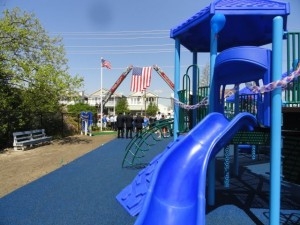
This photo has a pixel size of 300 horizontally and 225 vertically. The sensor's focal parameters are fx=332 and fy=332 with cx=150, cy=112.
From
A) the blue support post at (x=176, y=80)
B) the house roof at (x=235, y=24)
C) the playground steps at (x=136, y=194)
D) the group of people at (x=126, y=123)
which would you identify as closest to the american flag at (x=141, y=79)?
the group of people at (x=126, y=123)

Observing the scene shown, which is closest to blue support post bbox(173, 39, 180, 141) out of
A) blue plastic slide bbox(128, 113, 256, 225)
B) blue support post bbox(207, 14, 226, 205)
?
blue support post bbox(207, 14, 226, 205)

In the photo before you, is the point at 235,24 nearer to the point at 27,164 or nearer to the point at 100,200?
the point at 100,200

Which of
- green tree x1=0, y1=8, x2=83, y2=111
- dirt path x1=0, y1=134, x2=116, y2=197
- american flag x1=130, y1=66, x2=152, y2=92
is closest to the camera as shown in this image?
dirt path x1=0, y1=134, x2=116, y2=197

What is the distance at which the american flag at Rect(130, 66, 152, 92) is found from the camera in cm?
2955

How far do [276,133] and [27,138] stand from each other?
15167mm

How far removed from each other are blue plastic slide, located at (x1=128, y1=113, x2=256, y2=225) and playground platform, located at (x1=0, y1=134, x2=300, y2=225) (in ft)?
3.09

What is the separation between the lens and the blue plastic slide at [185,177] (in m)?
4.63

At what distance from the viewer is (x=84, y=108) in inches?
1686

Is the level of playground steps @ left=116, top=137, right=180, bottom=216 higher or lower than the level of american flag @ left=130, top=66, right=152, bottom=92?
lower

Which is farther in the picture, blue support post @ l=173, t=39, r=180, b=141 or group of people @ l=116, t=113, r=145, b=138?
group of people @ l=116, t=113, r=145, b=138

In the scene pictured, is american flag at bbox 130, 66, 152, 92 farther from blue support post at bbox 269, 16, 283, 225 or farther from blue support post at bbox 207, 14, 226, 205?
blue support post at bbox 269, 16, 283, 225

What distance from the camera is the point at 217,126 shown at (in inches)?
237

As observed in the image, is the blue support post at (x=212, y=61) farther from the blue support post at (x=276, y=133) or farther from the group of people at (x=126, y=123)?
the group of people at (x=126, y=123)

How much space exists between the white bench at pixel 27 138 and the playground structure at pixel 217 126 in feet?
35.3
